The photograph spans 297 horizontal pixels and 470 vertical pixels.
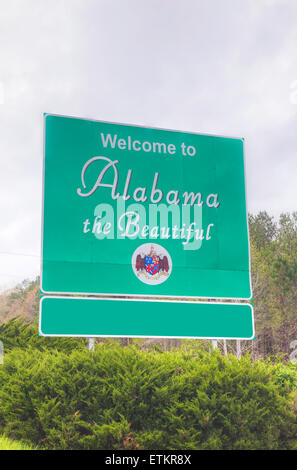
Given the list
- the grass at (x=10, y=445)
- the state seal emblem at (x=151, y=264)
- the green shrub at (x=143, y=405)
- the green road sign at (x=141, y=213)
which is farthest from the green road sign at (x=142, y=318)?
the grass at (x=10, y=445)

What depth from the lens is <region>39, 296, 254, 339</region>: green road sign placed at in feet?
30.2

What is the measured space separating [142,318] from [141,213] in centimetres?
230

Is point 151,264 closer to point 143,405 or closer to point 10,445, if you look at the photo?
point 143,405

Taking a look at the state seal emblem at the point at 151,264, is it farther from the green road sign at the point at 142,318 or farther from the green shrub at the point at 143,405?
the green shrub at the point at 143,405

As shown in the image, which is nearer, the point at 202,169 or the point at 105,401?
the point at 105,401

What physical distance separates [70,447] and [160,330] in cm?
319

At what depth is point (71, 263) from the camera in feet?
31.7

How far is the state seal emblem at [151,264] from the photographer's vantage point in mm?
10039

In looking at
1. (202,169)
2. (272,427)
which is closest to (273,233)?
(202,169)

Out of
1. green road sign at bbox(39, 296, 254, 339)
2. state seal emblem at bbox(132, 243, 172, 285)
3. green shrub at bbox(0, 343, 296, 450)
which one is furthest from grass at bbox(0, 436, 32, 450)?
state seal emblem at bbox(132, 243, 172, 285)

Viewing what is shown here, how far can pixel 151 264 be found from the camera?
10.1 m

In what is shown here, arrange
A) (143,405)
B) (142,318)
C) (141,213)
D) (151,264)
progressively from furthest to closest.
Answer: (141,213)
(151,264)
(142,318)
(143,405)

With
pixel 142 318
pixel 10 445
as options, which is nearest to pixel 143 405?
pixel 10 445
